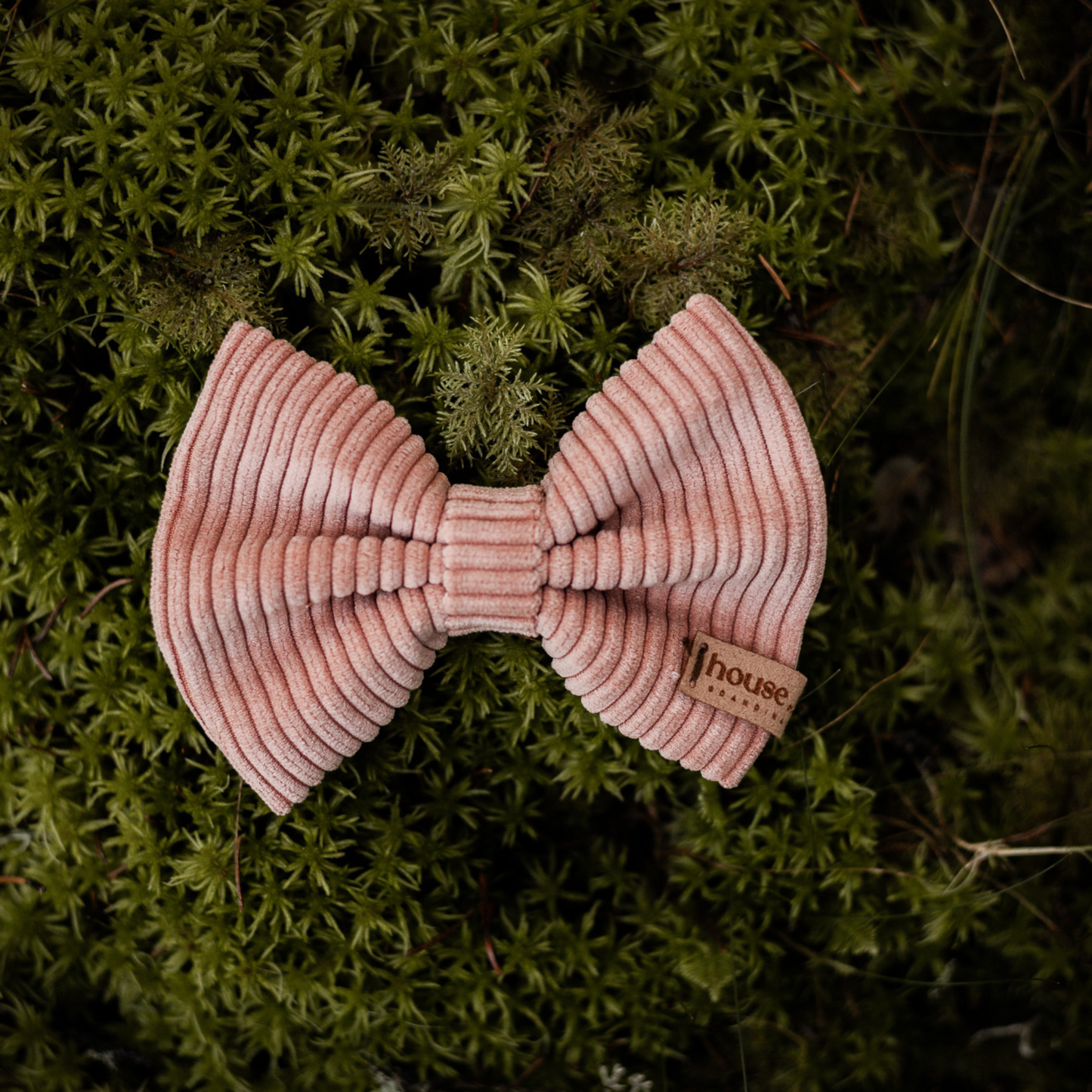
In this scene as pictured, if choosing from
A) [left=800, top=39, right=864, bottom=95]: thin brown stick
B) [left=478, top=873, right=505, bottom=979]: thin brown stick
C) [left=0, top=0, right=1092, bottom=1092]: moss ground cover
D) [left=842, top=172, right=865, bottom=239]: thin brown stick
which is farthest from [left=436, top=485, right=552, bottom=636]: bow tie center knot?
[left=800, top=39, right=864, bottom=95]: thin brown stick

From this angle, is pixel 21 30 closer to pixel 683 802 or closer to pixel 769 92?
pixel 769 92

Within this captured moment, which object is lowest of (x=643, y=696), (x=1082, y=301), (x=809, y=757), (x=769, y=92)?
(x=809, y=757)

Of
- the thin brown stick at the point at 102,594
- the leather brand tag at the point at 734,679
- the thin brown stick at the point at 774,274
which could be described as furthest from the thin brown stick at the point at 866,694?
the thin brown stick at the point at 102,594

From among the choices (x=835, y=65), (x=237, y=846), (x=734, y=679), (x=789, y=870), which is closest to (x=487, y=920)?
(x=237, y=846)

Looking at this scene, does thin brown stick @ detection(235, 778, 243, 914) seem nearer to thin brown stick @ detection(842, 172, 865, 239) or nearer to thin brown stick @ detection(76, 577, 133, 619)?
thin brown stick @ detection(76, 577, 133, 619)

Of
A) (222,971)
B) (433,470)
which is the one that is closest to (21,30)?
(433,470)

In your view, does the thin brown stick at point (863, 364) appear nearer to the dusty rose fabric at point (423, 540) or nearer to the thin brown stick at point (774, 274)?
the thin brown stick at point (774, 274)

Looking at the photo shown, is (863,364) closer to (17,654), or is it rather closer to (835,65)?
(835,65)
